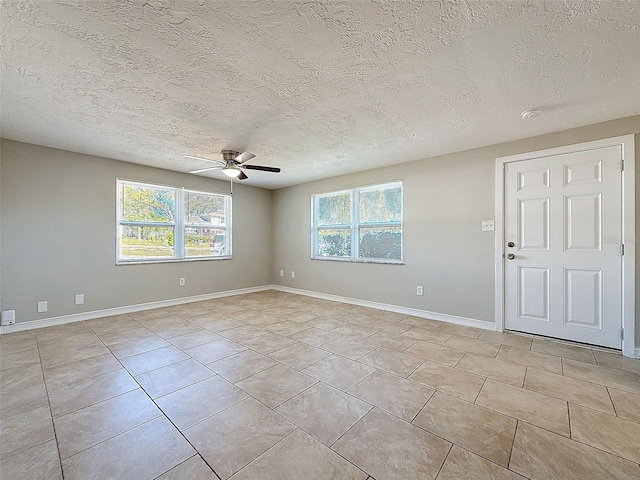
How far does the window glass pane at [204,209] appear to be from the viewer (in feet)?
16.5

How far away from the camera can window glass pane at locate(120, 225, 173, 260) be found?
426 cm

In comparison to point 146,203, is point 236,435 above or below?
below

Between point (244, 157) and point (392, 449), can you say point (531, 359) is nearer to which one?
point (392, 449)

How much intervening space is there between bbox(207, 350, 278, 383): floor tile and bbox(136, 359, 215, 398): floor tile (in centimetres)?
11

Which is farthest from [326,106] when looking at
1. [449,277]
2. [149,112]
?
[449,277]

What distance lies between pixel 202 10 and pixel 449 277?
380 cm

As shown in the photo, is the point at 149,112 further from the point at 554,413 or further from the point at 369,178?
the point at 554,413

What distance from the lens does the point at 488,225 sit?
3.45m

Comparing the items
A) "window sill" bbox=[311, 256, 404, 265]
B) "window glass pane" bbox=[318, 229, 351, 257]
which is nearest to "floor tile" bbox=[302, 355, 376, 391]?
"window sill" bbox=[311, 256, 404, 265]

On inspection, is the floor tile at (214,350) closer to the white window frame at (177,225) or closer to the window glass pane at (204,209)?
the white window frame at (177,225)

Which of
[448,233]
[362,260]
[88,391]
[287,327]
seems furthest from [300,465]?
[362,260]

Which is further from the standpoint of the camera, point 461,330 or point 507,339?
point 461,330

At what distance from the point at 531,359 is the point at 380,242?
2.49m

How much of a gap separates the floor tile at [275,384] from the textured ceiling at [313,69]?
2.36 m
